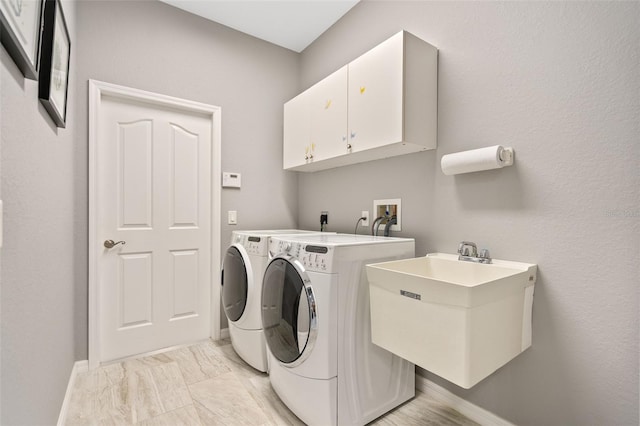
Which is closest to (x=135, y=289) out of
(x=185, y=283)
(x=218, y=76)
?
(x=185, y=283)

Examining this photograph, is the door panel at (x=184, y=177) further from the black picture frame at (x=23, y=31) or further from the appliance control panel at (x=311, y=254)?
the black picture frame at (x=23, y=31)

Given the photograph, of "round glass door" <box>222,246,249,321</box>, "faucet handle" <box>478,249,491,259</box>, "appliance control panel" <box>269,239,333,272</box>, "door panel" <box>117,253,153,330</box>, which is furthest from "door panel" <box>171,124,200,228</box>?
"faucet handle" <box>478,249,491,259</box>

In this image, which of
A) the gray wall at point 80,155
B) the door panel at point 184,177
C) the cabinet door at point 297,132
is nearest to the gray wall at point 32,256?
the gray wall at point 80,155

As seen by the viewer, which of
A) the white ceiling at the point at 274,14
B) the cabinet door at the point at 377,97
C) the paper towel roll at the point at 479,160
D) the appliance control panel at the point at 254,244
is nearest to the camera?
the paper towel roll at the point at 479,160

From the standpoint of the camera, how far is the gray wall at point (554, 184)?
1105 millimetres

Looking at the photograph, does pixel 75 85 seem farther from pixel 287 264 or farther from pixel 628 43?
pixel 628 43

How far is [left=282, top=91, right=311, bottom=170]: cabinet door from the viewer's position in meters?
2.33

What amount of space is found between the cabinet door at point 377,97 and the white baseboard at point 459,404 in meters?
1.42

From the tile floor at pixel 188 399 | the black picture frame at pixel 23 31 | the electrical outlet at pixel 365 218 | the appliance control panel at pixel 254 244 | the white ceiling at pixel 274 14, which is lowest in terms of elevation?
the tile floor at pixel 188 399

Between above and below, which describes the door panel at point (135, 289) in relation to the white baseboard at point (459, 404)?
above

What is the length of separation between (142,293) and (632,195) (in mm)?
2766

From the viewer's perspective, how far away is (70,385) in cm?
173

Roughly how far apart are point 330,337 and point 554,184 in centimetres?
117

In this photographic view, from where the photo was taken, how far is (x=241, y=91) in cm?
263
